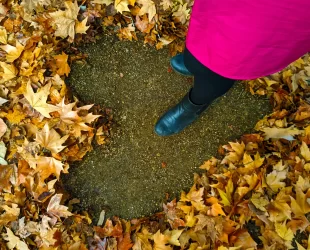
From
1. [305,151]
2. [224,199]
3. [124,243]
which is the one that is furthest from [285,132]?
[124,243]

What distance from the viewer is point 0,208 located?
6.08ft

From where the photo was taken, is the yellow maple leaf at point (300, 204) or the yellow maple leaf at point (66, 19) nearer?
the yellow maple leaf at point (300, 204)

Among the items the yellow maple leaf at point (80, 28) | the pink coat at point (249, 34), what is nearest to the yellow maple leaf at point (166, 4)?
the yellow maple leaf at point (80, 28)

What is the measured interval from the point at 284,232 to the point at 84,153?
3.88 ft

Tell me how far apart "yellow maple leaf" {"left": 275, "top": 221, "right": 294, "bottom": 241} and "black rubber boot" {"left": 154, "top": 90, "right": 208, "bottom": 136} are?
2.44 ft

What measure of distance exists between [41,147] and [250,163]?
1170 mm

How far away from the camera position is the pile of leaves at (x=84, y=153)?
184cm

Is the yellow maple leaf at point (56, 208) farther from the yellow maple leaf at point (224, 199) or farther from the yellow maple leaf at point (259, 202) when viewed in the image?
the yellow maple leaf at point (259, 202)

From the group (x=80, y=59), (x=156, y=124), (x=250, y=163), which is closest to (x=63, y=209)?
(x=156, y=124)

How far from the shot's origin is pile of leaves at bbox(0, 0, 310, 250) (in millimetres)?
1840

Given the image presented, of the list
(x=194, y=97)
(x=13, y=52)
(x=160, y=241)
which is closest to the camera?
(x=194, y=97)

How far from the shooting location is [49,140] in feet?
6.18

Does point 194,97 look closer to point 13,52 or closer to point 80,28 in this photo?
point 80,28

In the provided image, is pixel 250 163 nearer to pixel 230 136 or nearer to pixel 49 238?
pixel 230 136
